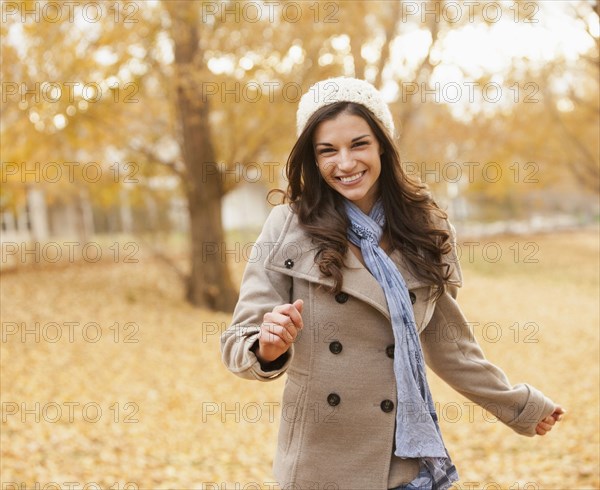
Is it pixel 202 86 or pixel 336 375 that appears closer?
pixel 336 375

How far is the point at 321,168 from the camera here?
2.31 metres

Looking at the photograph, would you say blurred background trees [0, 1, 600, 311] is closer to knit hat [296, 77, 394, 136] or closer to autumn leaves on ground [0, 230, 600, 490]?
autumn leaves on ground [0, 230, 600, 490]

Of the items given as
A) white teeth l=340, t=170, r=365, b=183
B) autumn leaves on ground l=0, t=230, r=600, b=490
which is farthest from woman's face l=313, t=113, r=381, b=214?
autumn leaves on ground l=0, t=230, r=600, b=490

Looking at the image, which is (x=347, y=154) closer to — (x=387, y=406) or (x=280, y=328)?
(x=280, y=328)

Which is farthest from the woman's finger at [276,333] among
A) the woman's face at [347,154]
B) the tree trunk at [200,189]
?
the tree trunk at [200,189]

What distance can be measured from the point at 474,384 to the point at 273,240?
2.96ft

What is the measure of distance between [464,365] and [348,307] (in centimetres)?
56

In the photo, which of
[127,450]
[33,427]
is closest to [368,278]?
[127,450]

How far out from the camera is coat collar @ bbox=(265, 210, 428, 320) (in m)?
2.19

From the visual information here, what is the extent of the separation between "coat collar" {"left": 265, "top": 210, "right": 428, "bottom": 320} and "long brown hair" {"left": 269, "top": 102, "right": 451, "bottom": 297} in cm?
3

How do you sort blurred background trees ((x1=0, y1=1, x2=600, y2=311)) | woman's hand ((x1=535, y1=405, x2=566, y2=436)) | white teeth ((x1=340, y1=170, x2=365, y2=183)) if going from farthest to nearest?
blurred background trees ((x1=0, y1=1, x2=600, y2=311))
woman's hand ((x1=535, y1=405, x2=566, y2=436))
white teeth ((x1=340, y1=170, x2=365, y2=183))

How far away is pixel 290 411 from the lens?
7.44ft

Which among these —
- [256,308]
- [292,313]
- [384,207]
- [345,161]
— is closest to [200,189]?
[384,207]

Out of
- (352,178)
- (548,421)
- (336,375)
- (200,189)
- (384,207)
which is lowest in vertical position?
(200,189)
